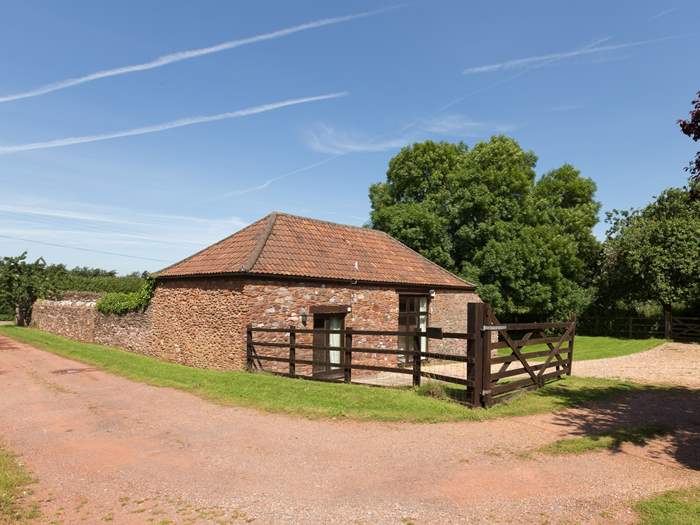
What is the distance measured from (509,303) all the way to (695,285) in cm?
1041

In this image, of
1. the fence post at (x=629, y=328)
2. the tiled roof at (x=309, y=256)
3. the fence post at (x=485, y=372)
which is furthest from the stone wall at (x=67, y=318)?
the fence post at (x=629, y=328)

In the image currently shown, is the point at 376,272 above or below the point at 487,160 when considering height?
below

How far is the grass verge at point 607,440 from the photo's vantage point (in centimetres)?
672

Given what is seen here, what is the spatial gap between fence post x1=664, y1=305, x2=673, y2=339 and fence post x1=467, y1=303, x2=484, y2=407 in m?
24.4

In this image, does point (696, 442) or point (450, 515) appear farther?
point (696, 442)

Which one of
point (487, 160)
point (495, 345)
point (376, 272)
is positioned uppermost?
point (487, 160)

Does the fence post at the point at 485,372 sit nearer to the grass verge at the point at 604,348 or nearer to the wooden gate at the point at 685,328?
the grass verge at the point at 604,348

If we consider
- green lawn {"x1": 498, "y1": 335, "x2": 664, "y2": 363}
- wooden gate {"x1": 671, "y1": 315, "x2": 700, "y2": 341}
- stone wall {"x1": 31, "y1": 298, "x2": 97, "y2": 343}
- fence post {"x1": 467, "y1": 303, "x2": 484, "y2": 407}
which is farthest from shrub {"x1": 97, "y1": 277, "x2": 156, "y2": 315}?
wooden gate {"x1": 671, "y1": 315, "x2": 700, "y2": 341}

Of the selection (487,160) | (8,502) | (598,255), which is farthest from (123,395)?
(598,255)

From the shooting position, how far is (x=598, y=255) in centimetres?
3328

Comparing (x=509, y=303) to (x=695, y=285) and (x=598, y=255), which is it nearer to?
(x=695, y=285)

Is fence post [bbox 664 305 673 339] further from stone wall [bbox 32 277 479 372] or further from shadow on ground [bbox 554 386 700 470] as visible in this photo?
shadow on ground [bbox 554 386 700 470]

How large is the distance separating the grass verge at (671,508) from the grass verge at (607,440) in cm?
153

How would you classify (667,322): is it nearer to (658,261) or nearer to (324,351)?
(658,261)
